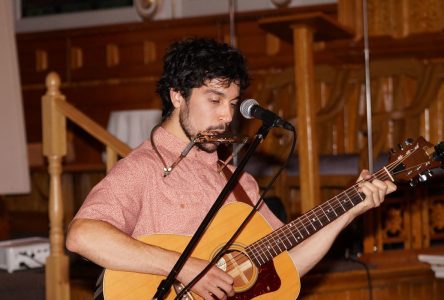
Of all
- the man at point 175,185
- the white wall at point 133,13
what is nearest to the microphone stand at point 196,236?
the man at point 175,185

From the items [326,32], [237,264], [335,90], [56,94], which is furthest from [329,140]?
[237,264]

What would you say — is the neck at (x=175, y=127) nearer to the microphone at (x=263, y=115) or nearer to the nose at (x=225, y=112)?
the nose at (x=225, y=112)

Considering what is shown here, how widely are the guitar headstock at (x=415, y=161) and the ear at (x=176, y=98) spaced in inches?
29.2

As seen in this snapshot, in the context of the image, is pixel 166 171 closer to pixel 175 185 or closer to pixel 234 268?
pixel 175 185

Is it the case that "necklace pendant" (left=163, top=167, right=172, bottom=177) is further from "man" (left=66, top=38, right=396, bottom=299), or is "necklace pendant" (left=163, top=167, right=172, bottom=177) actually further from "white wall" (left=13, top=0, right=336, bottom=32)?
"white wall" (left=13, top=0, right=336, bottom=32)

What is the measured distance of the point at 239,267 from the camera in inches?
130

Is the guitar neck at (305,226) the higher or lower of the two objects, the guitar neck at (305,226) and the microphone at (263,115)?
the lower

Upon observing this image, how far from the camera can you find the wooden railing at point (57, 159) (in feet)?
15.7

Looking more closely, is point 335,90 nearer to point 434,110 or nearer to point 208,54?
point 434,110

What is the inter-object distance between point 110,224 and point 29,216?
4.98 m

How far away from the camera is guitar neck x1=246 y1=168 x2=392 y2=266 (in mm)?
3279

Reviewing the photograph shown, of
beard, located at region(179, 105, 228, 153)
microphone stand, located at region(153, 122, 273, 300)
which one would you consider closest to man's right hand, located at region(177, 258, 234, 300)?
microphone stand, located at region(153, 122, 273, 300)

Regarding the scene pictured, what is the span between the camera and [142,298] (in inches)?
124

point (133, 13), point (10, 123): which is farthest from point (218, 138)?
point (133, 13)
